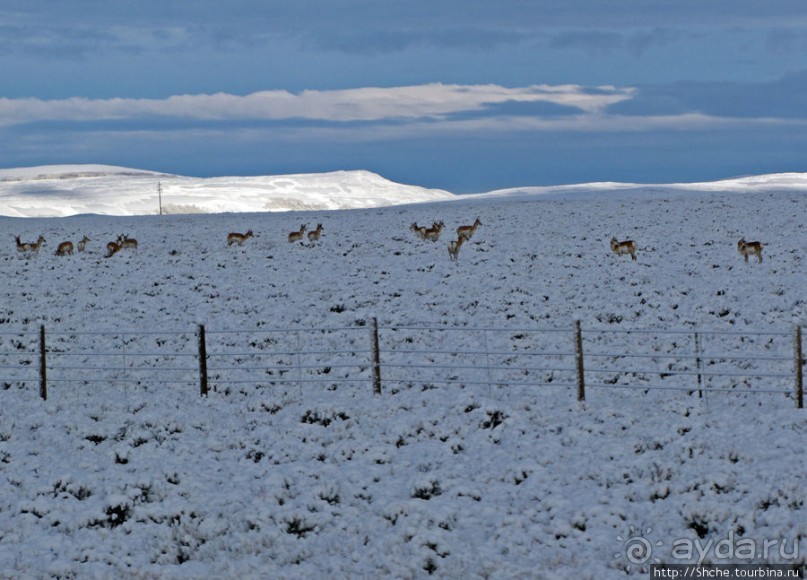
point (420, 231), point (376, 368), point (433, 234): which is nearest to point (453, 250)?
point (433, 234)

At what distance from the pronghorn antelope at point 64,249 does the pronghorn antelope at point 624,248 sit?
76.0 ft

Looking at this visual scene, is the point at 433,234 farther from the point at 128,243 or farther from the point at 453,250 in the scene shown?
the point at 128,243

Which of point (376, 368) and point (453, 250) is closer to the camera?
point (376, 368)

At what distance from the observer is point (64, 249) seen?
136 ft

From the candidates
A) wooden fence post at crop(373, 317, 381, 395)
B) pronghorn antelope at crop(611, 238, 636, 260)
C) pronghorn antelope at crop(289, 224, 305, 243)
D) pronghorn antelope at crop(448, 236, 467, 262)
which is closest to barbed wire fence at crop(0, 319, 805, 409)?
wooden fence post at crop(373, 317, 381, 395)

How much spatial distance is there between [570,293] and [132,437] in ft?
53.7

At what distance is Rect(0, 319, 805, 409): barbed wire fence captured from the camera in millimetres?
17188

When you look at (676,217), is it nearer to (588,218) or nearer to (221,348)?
(588,218)

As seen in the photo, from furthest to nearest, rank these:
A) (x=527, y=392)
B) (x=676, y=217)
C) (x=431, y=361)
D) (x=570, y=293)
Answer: (x=676, y=217)
(x=570, y=293)
(x=431, y=361)
(x=527, y=392)

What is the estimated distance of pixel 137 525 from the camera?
442 inches

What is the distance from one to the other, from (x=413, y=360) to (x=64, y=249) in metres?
26.0

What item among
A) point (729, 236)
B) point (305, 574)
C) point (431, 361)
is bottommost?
point (305, 574)

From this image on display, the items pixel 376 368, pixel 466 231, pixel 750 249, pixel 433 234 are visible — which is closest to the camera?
pixel 376 368

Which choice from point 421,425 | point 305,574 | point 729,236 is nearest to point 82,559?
point 305,574
